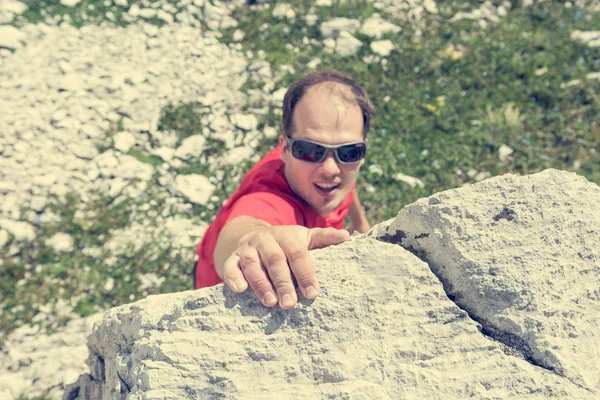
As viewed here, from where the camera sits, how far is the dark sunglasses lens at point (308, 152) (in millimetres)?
4125

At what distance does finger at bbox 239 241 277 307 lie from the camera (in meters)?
2.24

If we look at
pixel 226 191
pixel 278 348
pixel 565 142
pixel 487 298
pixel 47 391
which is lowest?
pixel 47 391

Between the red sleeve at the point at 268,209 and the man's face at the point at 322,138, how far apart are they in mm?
216

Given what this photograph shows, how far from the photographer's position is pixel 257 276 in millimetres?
2262

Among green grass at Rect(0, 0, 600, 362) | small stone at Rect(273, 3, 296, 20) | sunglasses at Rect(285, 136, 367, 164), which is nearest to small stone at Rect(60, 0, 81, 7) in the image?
green grass at Rect(0, 0, 600, 362)

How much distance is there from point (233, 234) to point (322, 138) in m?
1.30

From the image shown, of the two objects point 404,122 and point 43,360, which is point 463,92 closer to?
point 404,122

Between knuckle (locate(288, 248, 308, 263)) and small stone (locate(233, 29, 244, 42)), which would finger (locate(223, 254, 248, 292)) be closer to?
knuckle (locate(288, 248, 308, 263))

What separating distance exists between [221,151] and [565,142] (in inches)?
216

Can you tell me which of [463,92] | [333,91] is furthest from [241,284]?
[463,92]

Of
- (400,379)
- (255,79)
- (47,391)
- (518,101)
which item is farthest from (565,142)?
(47,391)

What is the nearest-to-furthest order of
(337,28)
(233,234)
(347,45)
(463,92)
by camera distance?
1. (233,234)
2. (463,92)
3. (347,45)
4. (337,28)

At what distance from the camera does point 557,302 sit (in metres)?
2.26

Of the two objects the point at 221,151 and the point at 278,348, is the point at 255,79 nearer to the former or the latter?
the point at 221,151
